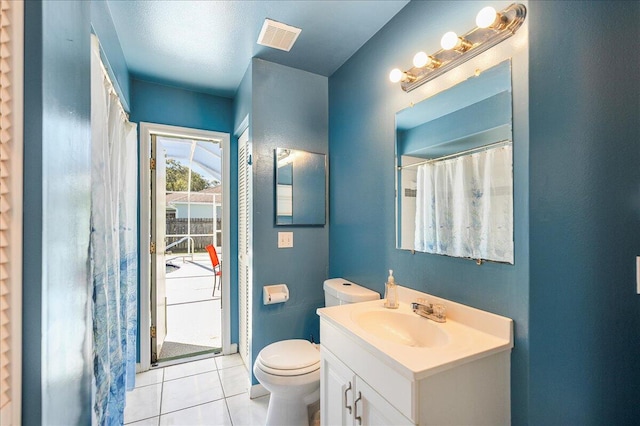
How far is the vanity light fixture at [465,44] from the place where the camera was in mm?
1048

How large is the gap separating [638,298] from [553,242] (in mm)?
453

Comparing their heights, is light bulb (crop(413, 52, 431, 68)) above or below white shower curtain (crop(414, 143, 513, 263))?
above

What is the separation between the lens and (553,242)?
3.44ft

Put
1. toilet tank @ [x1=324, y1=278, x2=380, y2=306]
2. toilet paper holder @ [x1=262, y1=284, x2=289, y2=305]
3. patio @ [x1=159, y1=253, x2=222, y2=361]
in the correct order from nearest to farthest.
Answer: toilet tank @ [x1=324, y1=278, x2=380, y2=306] → toilet paper holder @ [x1=262, y1=284, x2=289, y2=305] → patio @ [x1=159, y1=253, x2=222, y2=361]

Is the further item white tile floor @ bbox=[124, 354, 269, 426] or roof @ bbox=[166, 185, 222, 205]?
roof @ bbox=[166, 185, 222, 205]

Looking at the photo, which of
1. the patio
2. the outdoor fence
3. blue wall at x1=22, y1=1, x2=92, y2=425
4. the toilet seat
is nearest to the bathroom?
blue wall at x1=22, y1=1, x2=92, y2=425

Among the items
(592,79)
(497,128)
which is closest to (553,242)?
(497,128)

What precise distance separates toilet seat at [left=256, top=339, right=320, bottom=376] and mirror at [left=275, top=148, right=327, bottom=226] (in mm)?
838

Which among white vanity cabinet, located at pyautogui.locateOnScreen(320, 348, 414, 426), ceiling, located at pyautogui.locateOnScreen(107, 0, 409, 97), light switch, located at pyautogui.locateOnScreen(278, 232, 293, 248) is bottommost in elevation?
white vanity cabinet, located at pyautogui.locateOnScreen(320, 348, 414, 426)

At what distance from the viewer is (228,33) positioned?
5.82 ft

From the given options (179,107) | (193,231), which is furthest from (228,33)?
(193,231)

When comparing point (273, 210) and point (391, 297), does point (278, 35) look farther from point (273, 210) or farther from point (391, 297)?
point (391, 297)

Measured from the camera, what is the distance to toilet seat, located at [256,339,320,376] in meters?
1.59

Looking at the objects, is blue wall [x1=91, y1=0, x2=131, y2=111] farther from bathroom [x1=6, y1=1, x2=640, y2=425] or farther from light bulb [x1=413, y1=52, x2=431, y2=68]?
light bulb [x1=413, y1=52, x2=431, y2=68]
